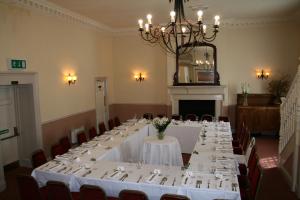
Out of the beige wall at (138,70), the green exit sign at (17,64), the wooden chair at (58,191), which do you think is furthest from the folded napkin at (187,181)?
the beige wall at (138,70)

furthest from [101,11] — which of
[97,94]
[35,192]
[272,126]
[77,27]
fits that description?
[272,126]

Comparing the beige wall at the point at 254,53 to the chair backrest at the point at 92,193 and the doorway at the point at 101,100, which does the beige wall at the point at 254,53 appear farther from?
the chair backrest at the point at 92,193

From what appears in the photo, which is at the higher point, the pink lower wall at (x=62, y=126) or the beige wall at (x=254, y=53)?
the beige wall at (x=254, y=53)

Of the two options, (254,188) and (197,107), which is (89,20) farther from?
(254,188)

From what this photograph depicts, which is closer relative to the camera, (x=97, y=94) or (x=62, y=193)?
(x=62, y=193)

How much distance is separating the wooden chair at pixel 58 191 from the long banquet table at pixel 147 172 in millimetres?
426

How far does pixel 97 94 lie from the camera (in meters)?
9.43

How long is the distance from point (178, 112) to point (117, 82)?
9.59 ft

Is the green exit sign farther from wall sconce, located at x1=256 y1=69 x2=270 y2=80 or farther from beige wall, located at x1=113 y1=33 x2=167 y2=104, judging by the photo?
wall sconce, located at x1=256 y1=69 x2=270 y2=80

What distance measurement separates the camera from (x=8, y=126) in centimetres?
626

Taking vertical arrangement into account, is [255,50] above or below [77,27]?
below

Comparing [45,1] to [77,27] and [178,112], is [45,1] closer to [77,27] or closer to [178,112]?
[77,27]

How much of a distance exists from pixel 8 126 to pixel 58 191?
3.82 metres

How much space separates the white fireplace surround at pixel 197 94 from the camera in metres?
9.19
